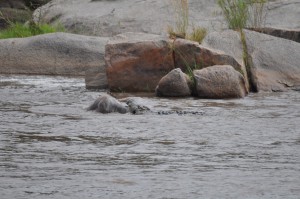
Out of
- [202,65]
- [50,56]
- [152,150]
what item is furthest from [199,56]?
[152,150]

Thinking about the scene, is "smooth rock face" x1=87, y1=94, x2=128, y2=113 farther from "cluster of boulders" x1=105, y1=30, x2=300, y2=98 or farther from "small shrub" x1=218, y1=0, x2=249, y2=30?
"small shrub" x1=218, y1=0, x2=249, y2=30

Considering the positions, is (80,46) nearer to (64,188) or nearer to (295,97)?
(295,97)

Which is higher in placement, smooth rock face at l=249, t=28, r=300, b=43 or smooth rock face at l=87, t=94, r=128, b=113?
smooth rock face at l=249, t=28, r=300, b=43

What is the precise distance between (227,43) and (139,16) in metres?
4.32

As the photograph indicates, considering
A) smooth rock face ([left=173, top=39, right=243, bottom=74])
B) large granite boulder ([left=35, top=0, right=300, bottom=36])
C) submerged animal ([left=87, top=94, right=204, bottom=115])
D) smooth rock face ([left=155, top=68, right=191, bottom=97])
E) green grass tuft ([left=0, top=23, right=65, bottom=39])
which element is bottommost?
submerged animal ([left=87, top=94, right=204, bottom=115])

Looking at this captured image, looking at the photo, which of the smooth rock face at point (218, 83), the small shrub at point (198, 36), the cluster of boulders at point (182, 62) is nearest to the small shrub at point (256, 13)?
the small shrub at point (198, 36)

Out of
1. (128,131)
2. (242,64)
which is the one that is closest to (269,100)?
(242,64)

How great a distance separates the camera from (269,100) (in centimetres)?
1044

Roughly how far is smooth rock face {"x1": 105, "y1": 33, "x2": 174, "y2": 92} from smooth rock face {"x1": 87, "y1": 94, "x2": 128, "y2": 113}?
2.07 meters

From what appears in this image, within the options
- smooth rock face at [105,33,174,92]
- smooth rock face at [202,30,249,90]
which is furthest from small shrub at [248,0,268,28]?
smooth rock face at [105,33,174,92]

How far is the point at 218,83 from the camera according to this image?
1066 centimetres

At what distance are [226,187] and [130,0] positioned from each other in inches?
464

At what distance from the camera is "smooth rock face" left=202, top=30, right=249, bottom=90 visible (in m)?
11.8

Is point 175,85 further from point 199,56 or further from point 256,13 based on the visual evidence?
point 256,13
